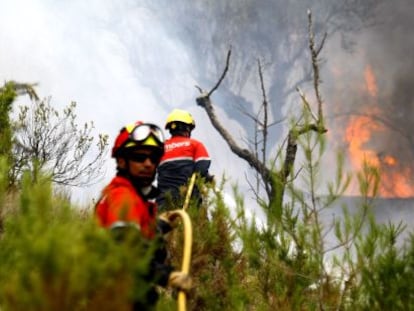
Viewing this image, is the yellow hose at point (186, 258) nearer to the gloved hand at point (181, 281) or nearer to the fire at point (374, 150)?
the gloved hand at point (181, 281)

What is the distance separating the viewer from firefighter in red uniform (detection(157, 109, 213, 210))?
5855 mm

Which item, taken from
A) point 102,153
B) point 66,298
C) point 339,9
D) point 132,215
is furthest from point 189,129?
point 339,9

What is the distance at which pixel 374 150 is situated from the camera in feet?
74.6

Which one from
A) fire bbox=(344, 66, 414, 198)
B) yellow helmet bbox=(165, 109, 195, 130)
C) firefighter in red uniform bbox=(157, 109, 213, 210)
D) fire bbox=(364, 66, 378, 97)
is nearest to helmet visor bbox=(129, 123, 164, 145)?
firefighter in red uniform bbox=(157, 109, 213, 210)

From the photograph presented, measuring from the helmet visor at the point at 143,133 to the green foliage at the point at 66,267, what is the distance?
0.95 m

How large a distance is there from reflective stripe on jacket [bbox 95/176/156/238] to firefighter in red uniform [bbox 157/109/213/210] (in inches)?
131

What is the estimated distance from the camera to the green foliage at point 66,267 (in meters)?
1.41

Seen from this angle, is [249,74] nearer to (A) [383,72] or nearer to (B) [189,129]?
(A) [383,72]

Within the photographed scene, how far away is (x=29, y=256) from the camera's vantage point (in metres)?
1.42

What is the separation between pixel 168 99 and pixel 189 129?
75.7ft

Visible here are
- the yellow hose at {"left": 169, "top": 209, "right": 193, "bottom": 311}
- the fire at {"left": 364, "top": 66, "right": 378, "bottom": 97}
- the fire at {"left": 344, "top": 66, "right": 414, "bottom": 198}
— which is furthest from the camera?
the fire at {"left": 364, "top": 66, "right": 378, "bottom": 97}

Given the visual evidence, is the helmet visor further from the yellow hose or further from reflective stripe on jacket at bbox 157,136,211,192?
reflective stripe on jacket at bbox 157,136,211,192

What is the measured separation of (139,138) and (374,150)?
21599mm

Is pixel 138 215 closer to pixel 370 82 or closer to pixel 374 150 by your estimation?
pixel 374 150
